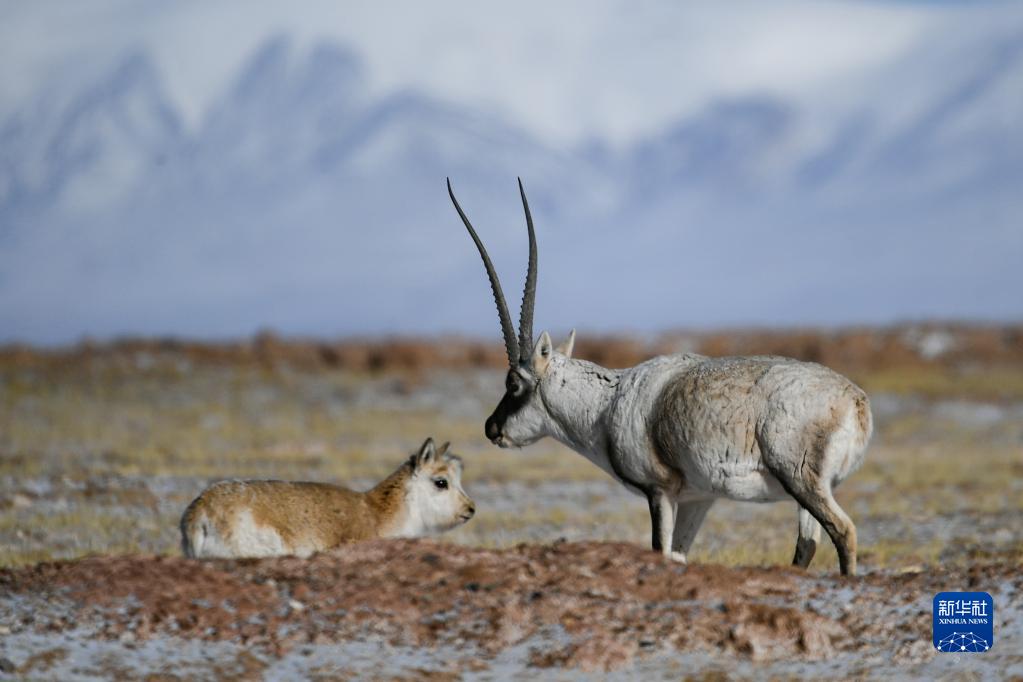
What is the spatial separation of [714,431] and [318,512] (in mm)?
3527

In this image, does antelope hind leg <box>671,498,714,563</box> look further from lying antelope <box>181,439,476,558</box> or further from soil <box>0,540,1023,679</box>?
lying antelope <box>181,439,476,558</box>

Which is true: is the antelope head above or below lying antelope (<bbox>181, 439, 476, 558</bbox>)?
above

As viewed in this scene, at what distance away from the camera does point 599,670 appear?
912 cm

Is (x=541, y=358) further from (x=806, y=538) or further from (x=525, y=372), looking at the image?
(x=806, y=538)

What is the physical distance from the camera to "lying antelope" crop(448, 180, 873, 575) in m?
10.7

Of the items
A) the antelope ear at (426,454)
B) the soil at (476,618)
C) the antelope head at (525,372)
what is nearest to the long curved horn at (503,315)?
the antelope head at (525,372)

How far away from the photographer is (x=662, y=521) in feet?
37.1

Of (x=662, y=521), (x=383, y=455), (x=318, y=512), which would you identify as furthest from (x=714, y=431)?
(x=383, y=455)

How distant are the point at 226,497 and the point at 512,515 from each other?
8.90 meters

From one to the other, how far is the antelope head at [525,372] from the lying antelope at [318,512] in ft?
2.26

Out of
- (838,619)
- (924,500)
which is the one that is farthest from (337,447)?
(838,619)

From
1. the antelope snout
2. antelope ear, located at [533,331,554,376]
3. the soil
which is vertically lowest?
the soil

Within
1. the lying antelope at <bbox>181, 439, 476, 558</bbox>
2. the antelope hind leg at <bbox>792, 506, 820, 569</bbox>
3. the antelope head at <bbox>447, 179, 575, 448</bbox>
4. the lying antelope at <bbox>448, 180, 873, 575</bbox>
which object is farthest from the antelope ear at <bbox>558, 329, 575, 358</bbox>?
the antelope hind leg at <bbox>792, 506, 820, 569</bbox>

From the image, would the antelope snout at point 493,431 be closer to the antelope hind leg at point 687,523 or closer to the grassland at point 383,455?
the antelope hind leg at point 687,523
